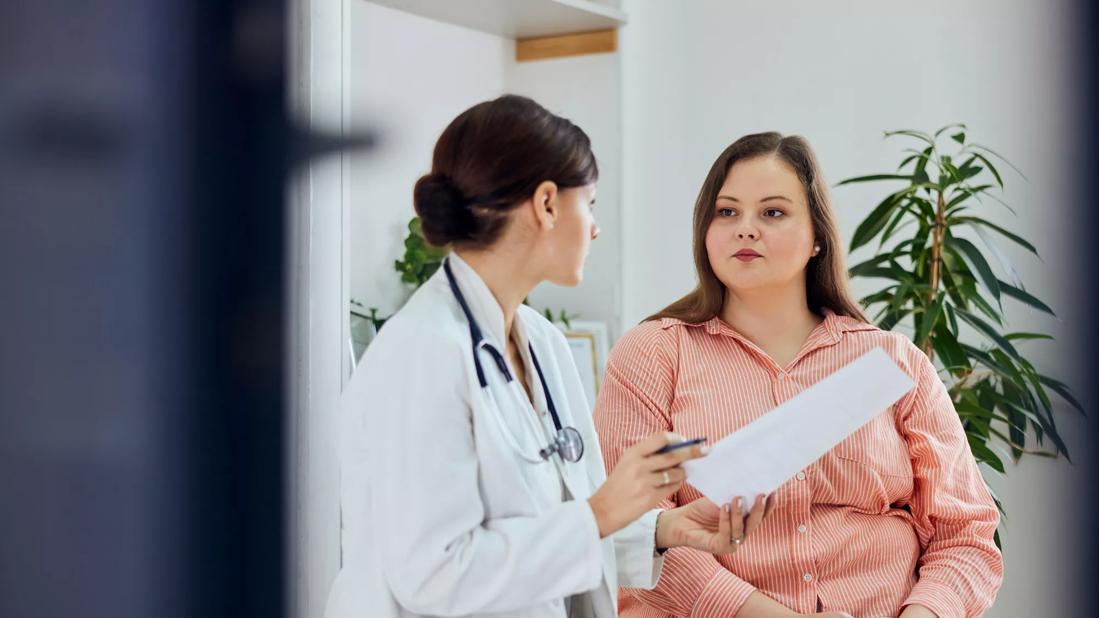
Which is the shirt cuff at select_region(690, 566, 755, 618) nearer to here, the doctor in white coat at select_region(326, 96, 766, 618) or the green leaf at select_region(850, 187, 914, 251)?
the doctor in white coat at select_region(326, 96, 766, 618)

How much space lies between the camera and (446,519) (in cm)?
97

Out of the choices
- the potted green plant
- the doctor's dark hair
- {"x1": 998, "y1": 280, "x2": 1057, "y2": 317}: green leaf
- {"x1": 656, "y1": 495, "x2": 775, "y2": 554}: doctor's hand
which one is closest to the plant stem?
the potted green plant

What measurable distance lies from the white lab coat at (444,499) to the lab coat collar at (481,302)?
0.01 meters

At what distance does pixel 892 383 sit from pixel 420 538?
58 cm

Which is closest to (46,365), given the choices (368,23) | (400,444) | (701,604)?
(400,444)

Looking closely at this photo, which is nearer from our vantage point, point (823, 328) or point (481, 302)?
point (481, 302)

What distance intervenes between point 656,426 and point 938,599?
0.49m

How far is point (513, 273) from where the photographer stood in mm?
1132

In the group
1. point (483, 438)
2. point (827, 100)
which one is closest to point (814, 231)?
point (483, 438)

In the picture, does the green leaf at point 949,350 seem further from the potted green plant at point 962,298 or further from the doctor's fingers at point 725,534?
the doctor's fingers at point 725,534

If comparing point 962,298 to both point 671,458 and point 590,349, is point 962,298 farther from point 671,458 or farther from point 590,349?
point 671,458

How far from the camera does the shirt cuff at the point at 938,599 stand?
4.92ft

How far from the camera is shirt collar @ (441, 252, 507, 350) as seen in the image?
44.3 inches

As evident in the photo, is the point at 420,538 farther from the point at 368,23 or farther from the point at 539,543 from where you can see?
the point at 368,23
